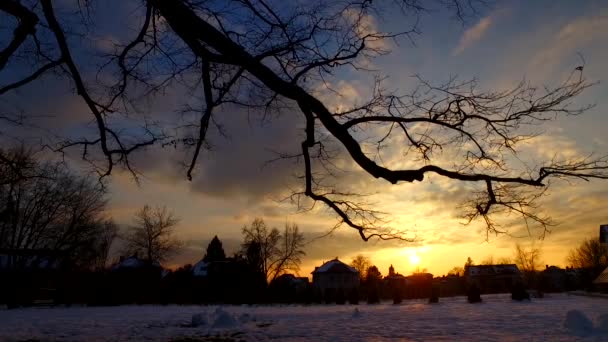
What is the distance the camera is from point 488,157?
286 inches

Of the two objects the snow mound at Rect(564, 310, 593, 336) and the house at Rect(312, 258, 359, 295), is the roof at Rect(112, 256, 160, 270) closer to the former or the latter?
the house at Rect(312, 258, 359, 295)

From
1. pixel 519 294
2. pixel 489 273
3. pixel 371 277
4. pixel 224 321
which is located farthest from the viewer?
pixel 489 273

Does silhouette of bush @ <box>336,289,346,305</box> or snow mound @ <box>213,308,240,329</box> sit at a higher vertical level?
silhouette of bush @ <box>336,289,346,305</box>

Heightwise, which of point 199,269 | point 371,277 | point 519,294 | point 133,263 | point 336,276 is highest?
point 336,276

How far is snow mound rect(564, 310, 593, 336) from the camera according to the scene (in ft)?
29.8

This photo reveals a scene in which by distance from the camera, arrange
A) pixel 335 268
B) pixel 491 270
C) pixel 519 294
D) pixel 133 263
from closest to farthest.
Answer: pixel 519 294
pixel 133 263
pixel 335 268
pixel 491 270

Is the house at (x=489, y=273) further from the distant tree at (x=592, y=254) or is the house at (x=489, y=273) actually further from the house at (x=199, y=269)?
the house at (x=199, y=269)

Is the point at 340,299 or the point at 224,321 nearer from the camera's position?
the point at 224,321

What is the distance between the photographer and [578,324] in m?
9.62

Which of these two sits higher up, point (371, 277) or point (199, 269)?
point (199, 269)

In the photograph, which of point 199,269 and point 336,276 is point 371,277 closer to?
point 336,276

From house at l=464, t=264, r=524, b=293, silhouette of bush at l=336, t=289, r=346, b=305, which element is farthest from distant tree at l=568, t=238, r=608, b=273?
silhouette of bush at l=336, t=289, r=346, b=305

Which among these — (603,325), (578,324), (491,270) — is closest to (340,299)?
(578,324)

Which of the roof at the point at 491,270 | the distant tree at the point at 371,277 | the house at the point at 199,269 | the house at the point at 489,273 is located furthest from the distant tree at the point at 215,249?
the roof at the point at 491,270
